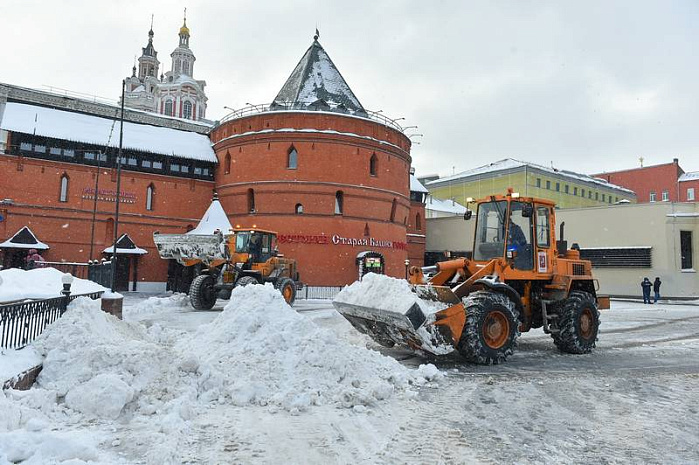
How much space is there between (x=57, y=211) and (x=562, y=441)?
30.0 metres

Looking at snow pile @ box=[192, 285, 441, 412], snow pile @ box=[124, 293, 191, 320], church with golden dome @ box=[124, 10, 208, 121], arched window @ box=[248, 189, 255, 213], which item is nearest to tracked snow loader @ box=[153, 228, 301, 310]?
snow pile @ box=[124, 293, 191, 320]

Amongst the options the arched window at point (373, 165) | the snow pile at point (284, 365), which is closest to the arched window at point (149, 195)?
the arched window at point (373, 165)

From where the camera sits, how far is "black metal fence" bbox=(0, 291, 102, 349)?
634 cm

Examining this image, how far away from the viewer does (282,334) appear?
7.43 metres

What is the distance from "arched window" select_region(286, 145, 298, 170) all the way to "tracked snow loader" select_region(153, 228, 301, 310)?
36.4 feet

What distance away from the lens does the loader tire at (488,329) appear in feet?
27.3

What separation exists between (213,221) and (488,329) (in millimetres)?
24508

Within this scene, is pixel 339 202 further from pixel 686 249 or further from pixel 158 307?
pixel 686 249

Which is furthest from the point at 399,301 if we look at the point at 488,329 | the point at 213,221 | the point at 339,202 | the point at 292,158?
the point at 213,221

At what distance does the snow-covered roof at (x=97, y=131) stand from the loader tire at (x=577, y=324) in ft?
89.2

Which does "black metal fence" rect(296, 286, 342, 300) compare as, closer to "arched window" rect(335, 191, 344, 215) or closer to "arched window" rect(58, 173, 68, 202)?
"arched window" rect(335, 191, 344, 215)

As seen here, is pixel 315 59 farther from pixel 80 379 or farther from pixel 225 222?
pixel 80 379

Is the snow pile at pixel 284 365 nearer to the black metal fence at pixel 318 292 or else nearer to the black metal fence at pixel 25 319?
the black metal fence at pixel 25 319

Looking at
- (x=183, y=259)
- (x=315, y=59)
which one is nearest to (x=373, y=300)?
(x=183, y=259)
